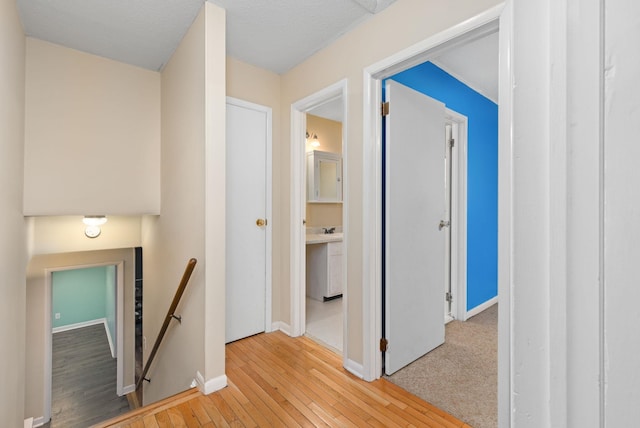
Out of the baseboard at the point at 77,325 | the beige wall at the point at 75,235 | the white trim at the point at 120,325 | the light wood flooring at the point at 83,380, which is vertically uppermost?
the beige wall at the point at 75,235

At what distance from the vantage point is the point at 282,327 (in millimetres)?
2865

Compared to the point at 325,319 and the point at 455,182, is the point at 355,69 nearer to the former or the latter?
the point at 455,182

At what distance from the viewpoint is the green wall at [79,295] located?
6.41 m

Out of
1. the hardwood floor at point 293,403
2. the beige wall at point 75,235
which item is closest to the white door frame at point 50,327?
the beige wall at point 75,235

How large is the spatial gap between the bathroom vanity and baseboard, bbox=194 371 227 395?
199 cm

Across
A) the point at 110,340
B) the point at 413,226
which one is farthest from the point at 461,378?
the point at 110,340

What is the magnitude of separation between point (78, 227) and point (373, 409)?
132 inches

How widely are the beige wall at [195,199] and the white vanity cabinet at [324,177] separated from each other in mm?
2025

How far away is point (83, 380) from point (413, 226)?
233 inches

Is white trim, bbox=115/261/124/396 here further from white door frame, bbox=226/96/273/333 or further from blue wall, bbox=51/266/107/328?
blue wall, bbox=51/266/107/328

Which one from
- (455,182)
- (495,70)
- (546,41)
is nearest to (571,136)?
(546,41)

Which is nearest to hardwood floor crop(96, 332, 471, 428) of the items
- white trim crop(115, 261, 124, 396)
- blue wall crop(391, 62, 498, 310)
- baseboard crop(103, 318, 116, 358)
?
blue wall crop(391, 62, 498, 310)

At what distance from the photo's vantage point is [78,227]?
124 inches

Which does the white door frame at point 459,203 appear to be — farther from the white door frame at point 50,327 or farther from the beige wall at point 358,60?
the white door frame at point 50,327
